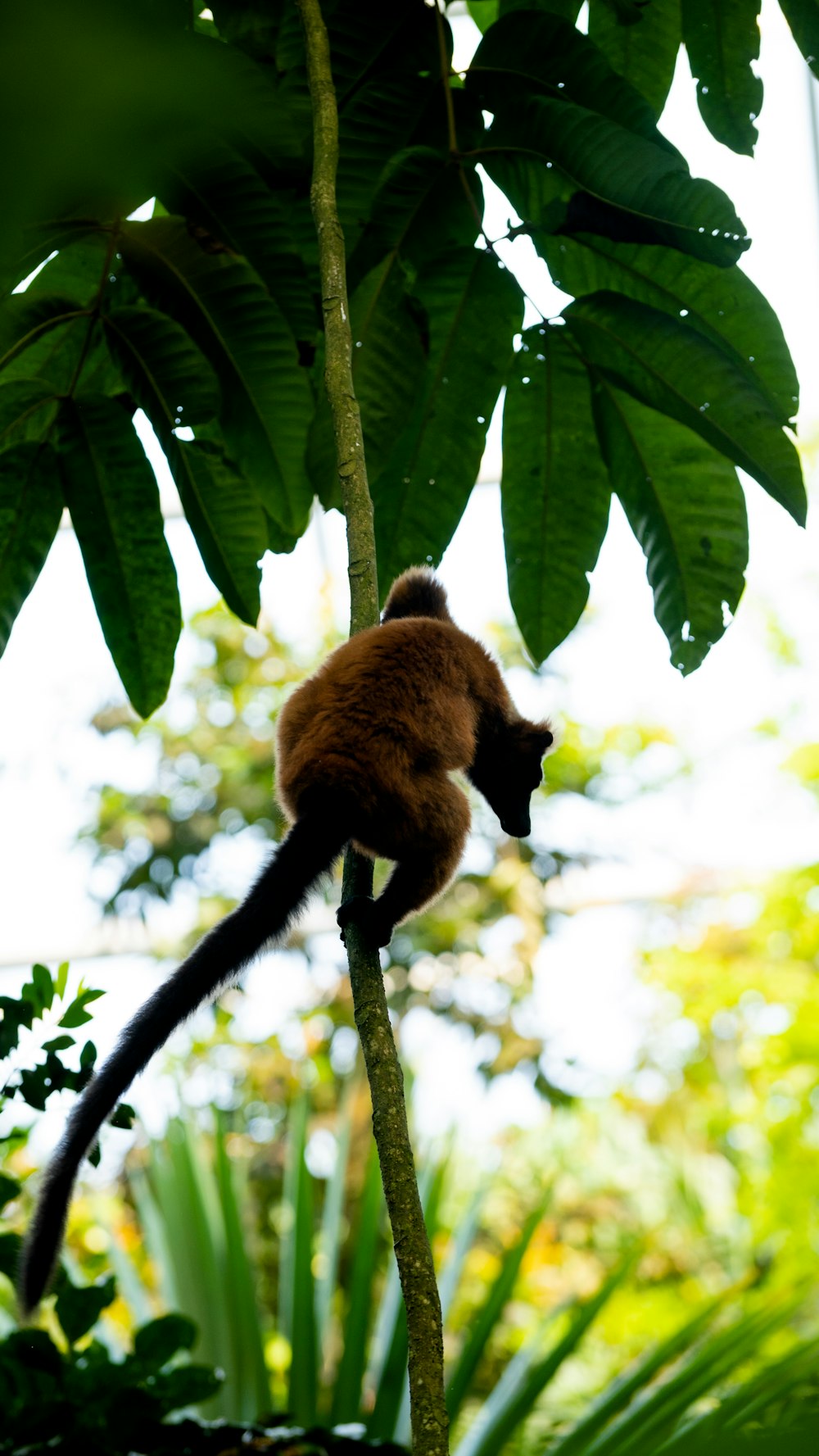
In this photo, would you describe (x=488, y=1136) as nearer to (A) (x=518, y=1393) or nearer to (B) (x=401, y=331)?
(A) (x=518, y=1393)

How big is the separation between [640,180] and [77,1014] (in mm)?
1459

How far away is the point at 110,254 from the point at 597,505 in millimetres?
949

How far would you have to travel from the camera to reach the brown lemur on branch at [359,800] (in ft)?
4.84

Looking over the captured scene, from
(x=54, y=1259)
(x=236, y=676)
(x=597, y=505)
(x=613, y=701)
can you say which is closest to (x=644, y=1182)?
(x=613, y=701)

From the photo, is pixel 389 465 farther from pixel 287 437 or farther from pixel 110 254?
pixel 110 254

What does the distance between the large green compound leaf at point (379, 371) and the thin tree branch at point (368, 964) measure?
0.44 m

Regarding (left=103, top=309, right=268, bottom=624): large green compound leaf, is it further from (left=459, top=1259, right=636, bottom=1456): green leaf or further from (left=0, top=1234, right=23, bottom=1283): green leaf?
(left=459, top=1259, right=636, bottom=1456): green leaf

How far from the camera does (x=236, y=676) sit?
29.2ft

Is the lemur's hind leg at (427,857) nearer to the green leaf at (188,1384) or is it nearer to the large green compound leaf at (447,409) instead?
the large green compound leaf at (447,409)

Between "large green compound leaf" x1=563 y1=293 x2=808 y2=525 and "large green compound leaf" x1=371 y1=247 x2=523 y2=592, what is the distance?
15 cm

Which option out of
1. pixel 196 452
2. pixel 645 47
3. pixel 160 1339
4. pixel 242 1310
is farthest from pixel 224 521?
pixel 242 1310

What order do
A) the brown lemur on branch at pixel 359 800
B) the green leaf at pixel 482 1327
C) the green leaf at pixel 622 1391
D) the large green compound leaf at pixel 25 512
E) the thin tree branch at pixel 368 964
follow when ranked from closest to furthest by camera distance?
the thin tree branch at pixel 368 964, the brown lemur on branch at pixel 359 800, the large green compound leaf at pixel 25 512, the green leaf at pixel 622 1391, the green leaf at pixel 482 1327

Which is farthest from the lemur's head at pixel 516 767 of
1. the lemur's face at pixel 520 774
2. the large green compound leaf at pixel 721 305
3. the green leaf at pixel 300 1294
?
the green leaf at pixel 300 1294

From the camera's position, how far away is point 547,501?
2.31m
